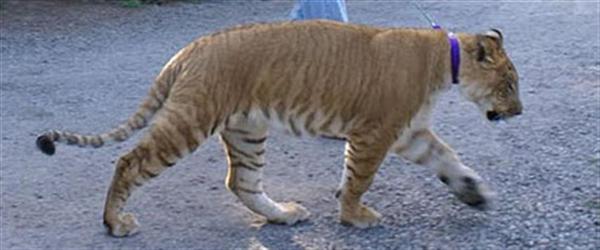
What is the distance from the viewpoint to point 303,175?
7102 millimetres

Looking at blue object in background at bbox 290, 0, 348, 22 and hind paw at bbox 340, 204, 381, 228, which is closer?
hind paw at bbox 340, 204, 381, 228

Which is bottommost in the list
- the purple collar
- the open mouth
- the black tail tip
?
the open mouth

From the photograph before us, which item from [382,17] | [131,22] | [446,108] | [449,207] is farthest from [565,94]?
[131,22]

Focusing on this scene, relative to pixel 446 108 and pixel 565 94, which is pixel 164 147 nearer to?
pixel 446 108

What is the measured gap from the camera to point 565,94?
910 centimetres

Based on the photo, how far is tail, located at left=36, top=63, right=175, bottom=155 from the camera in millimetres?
5934

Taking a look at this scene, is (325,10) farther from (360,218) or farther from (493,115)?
(360,218)

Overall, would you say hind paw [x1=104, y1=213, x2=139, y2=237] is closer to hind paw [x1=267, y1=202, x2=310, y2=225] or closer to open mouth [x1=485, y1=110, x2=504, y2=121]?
hind paw [x1=267, y1=202, x2=310, y2=225]

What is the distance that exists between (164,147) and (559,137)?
2.99m

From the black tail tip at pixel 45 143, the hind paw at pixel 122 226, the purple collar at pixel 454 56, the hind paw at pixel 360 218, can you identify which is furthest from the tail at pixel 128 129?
the purple collar at pixel 454 56

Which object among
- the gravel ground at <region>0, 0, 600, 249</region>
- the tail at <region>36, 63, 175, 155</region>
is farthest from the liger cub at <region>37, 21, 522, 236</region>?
the gravel ground at <region>0, 0, 600, 249</region>

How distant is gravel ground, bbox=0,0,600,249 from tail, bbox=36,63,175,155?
1.54 ft

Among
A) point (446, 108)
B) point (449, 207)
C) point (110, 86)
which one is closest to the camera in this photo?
point (449, 207)

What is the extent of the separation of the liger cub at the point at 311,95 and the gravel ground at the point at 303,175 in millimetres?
200
